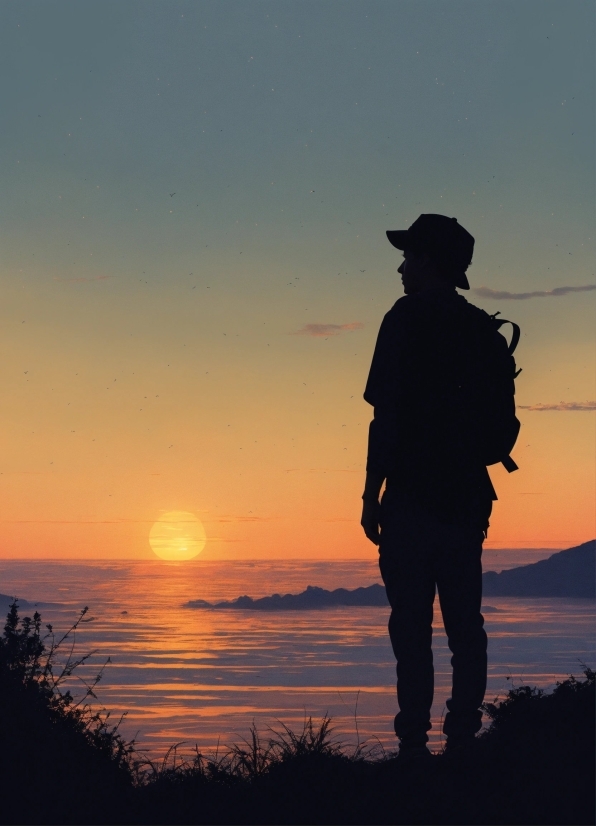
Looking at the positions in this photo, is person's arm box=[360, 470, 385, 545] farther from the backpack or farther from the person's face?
the person's face

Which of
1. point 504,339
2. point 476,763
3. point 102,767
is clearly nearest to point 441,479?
point 504,339

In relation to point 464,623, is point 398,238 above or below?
above

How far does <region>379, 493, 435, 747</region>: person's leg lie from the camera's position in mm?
5496

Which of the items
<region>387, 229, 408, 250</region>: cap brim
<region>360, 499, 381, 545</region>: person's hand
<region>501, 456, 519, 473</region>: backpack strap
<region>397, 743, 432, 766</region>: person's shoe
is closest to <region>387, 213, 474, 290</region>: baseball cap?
<region>387, 229, 408, 250</region>: cap brim

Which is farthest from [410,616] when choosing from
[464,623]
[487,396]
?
[487,396]

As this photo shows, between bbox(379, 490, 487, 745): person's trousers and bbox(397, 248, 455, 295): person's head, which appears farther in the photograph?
bbox(397, 248, 455, 295): person's head

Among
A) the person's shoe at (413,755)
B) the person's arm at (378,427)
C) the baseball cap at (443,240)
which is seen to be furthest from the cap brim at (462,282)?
the person's shoe at (413,755)

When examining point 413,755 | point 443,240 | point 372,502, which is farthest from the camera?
point 443,240

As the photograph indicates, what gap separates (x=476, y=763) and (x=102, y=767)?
3.56 m

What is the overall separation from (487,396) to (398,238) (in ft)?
3.63

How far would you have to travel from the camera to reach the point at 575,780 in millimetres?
4898

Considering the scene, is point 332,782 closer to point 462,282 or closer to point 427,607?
point 427,607

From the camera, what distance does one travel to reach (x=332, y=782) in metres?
5.50

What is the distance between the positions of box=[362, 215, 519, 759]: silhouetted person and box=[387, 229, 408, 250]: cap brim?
0.39 meters
